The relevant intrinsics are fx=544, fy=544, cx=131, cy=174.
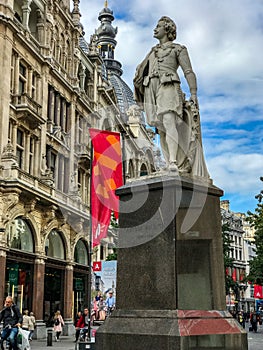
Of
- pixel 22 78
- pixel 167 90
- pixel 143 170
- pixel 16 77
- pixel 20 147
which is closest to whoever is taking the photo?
pixel 167 90

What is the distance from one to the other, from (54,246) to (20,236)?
494cm

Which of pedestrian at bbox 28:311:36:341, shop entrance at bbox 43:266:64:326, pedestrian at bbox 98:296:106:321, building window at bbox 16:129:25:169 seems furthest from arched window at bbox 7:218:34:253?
pedestrian at bbox 98:296:106:321

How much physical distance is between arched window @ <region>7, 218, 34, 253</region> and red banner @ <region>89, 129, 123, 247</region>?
6.50 metres

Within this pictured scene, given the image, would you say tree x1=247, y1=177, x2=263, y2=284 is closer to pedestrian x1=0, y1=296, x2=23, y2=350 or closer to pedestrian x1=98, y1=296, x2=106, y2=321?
pedestrian x1=98, y1=296, x2=106, y2=321

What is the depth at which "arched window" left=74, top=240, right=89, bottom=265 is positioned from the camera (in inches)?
1468

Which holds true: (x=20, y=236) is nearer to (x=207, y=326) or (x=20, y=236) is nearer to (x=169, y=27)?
(x=169, y=27)

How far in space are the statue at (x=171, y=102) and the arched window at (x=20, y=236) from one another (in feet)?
64.5

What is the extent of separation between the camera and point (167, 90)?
358 inches

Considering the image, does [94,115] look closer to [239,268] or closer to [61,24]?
[61,24]

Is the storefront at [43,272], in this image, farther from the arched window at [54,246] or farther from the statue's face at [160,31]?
the statue's face at [160,31]

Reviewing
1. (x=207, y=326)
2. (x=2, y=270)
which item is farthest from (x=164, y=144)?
(x=2, y=270)

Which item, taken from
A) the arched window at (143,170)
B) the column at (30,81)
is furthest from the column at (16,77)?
the arched window at (143,170)

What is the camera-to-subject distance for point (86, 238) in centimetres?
3794

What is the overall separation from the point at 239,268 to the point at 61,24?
7840 cm
